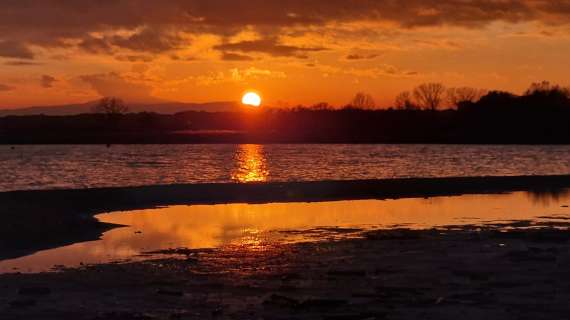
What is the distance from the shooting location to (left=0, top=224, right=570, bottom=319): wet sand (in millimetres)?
13898

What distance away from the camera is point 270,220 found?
99.4ft

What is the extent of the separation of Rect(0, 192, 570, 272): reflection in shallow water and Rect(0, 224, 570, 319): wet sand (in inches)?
83.5

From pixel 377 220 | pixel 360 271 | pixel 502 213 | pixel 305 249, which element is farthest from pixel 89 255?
pixel 502 213

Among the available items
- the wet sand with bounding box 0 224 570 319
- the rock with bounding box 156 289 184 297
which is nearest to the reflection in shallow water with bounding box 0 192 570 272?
the wet sand with bounding box 0 224 570 319

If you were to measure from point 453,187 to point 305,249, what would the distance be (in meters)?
29.8

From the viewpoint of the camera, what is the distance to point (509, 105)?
7421 inches

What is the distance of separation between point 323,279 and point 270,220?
524 inches

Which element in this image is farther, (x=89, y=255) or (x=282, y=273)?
(x=89, y=255)

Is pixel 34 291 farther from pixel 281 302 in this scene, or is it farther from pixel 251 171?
pixel 251 171

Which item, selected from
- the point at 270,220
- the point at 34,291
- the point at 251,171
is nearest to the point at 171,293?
the point at 34,291

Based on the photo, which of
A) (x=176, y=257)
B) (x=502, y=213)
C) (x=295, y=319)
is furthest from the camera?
(x=502, y=213)

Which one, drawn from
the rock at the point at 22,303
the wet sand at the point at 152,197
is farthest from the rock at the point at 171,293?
the wet sand at the point at 152,197

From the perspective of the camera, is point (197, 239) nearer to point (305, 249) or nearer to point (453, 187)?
point (305, 249)

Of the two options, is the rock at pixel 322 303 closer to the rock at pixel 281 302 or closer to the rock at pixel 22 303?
the rock at pixel 281 302
